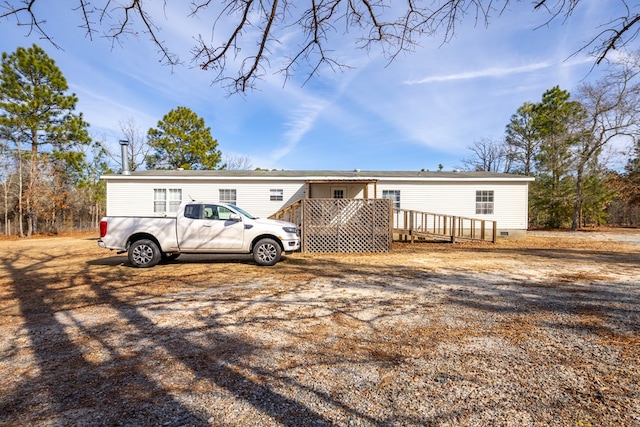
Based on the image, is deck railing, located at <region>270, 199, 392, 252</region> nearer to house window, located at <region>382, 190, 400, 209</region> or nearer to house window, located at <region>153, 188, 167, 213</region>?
house window, located at <region>382, 190, 400, 209</region>

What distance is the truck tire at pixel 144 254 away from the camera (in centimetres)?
749

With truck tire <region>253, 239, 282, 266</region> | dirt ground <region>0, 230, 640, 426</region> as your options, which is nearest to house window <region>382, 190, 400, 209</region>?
truck tire <region>253, 239, 282, 266</region>

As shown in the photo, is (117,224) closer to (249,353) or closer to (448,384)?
(249,353)

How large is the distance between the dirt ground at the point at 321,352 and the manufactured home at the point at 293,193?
378 inches

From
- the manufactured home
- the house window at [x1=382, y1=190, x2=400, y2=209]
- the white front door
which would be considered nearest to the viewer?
the manufactured home

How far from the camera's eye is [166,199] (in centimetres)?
1540

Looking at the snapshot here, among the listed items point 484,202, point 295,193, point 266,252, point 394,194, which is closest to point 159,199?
point 295,193

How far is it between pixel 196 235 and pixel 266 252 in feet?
6.01

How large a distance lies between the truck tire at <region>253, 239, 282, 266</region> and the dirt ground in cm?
164

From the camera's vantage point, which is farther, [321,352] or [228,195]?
[228,195]

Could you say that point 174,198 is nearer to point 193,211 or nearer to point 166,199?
point 166,199

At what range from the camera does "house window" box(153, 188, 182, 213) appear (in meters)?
15.4

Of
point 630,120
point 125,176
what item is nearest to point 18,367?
point 125,176

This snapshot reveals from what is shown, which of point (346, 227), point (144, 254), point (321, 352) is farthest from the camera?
point (346, 227)
